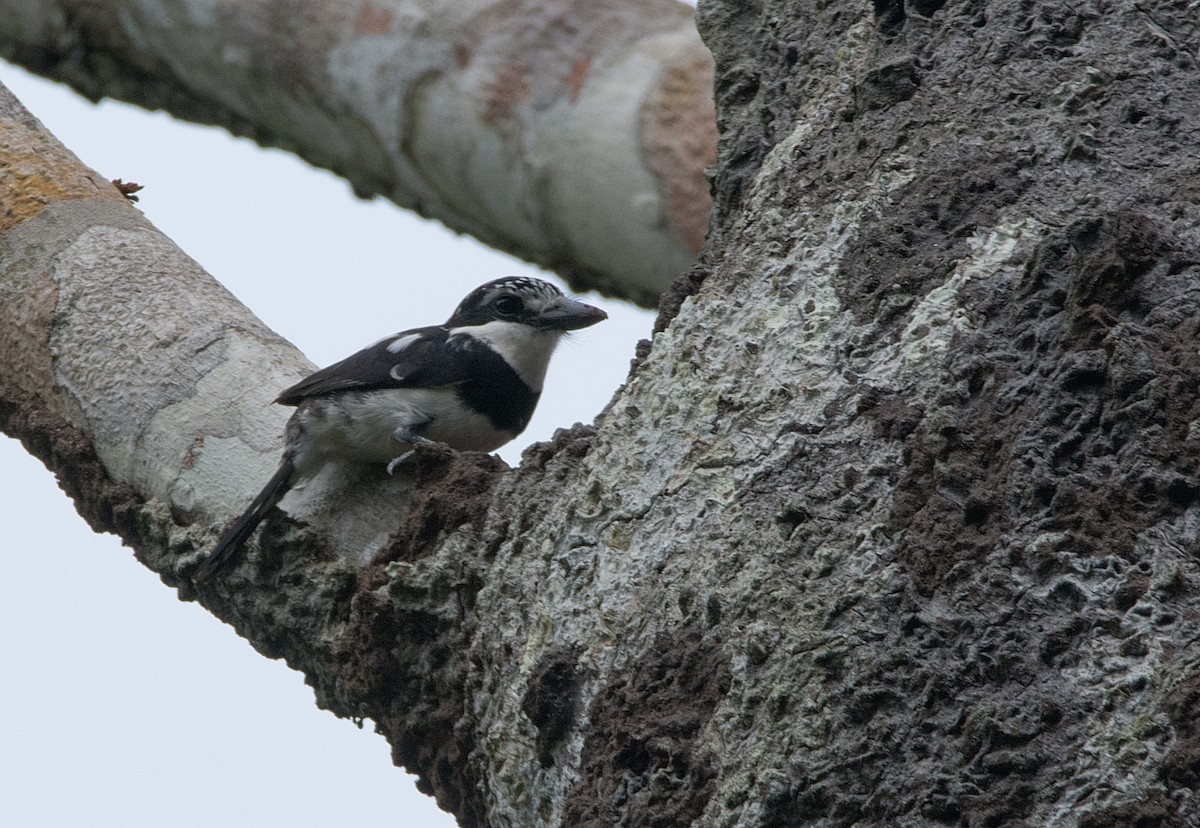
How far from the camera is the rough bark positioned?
4.38 m

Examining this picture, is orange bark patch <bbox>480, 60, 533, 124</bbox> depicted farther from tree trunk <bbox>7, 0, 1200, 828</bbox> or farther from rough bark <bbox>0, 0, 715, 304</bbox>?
tree trunk <bbox>7, 0, 1200, 828</bbox>

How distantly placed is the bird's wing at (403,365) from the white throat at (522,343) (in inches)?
4.5

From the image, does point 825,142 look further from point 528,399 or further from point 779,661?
point 528,399

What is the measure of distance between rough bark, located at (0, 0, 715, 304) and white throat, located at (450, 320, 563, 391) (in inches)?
18.7

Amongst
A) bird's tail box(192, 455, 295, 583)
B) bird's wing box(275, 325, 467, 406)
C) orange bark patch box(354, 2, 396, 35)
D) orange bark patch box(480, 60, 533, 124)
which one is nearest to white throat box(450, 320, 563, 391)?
bird's wing box(275, 325, 467, 406)

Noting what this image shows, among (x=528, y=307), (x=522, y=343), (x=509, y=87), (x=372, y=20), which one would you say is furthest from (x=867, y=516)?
(x=372, y=20)

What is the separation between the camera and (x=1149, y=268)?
1814 millimetres

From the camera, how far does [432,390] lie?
12.1 ft

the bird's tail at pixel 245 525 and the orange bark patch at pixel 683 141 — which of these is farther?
the orange bark patch at pixel 683 141

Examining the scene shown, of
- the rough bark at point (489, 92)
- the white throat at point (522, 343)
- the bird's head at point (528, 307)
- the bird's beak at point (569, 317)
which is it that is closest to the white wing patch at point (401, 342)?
the white throat at point (522, 343)

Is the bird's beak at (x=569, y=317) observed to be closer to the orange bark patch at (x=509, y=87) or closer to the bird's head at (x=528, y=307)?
the bird's head at (x=528, y=307)

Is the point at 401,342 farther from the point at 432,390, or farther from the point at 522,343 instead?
the point at 522,343

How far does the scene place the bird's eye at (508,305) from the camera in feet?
13.8

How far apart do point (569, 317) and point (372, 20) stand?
3.58ft
